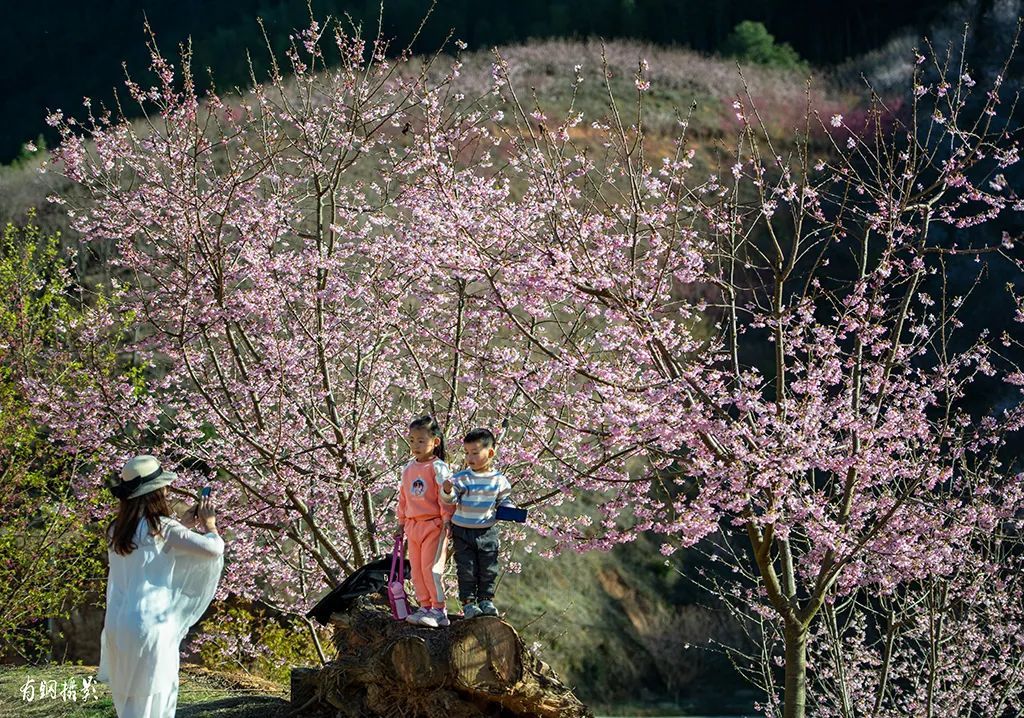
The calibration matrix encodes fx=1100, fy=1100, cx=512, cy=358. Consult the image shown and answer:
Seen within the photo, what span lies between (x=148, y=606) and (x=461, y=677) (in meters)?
1.39

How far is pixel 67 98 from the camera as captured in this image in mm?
48812

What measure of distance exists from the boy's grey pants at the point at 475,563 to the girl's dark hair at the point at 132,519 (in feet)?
4.72

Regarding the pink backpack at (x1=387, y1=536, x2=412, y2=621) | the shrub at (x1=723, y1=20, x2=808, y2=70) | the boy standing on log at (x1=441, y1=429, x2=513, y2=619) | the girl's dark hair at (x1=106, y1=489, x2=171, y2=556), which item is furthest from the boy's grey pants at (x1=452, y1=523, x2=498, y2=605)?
the shrub at (x1=723, y1=20, x2=808, y2=70)

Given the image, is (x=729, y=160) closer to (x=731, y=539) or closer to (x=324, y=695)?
(x=731, y=539)

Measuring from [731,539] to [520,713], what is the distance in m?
15.5

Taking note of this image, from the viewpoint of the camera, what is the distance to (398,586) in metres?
5.29

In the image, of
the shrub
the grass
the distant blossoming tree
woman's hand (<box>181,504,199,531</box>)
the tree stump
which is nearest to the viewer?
woman's hand (<box>181,504,199,531</box>)

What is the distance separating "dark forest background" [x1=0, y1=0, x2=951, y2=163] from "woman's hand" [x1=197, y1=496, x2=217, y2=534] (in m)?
29.4

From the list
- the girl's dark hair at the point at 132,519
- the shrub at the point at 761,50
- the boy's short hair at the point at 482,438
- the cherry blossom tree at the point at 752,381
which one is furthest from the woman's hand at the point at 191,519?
the shrub at the point at 761,50

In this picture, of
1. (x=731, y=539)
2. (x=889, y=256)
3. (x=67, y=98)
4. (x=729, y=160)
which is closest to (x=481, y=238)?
(x=889, y=256)

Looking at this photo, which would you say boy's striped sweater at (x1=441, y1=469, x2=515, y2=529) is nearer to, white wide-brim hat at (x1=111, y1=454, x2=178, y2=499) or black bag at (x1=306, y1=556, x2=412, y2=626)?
black bag at (x1=306, y1=556, x2=412, y2=626)

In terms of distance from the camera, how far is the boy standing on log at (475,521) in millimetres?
5137

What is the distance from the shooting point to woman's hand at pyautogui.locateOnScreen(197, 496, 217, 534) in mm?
4359

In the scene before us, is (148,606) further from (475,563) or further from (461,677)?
(475,563)
